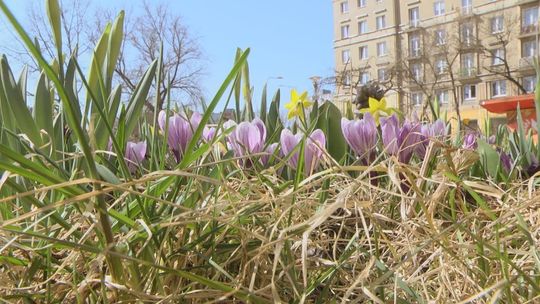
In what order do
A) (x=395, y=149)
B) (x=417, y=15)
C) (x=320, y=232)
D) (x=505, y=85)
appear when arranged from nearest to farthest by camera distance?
(x=320, y=232) → (x=395, y=149) → (x=505, y=85) → (x=417, y=15)

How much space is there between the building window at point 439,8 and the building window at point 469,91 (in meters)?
3.91

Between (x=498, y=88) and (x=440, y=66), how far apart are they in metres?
2.88

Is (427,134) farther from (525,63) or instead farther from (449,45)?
(525,63)

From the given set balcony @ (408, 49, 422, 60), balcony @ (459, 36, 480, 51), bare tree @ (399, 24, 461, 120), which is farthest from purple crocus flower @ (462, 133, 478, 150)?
balcony @ (408, 49, 422, 60)

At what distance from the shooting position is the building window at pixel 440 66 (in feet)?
74.2

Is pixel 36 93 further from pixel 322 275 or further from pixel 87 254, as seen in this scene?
pixel 322 275

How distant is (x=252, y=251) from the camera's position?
332mm

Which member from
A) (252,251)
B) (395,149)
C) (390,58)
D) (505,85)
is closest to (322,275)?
(252,251)

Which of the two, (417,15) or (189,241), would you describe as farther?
(417,15)

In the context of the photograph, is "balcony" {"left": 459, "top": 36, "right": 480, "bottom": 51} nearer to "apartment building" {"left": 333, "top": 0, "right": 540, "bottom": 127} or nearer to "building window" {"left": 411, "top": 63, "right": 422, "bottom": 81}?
"apartment building" {"left": 333, "top": 0, "right": 540, "bottom": 127}

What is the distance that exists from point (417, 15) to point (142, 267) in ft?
93.5

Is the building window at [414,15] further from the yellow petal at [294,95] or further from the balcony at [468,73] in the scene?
the yellow petal at [294,95]

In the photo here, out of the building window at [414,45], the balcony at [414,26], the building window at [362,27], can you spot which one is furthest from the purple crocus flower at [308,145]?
the building window at [362,27]

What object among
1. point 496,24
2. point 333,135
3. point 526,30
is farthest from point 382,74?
point 333,135
